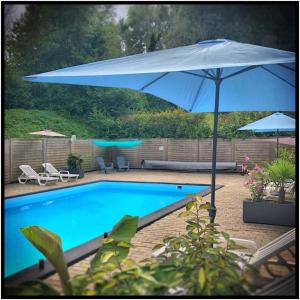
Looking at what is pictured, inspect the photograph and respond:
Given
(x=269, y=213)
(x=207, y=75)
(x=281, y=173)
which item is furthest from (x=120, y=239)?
(x=281, y=173)

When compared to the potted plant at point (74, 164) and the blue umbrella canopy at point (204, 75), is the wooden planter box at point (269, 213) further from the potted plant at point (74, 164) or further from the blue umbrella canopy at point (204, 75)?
the potted plant at point (74, 164)

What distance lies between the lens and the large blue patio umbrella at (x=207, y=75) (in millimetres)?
3172

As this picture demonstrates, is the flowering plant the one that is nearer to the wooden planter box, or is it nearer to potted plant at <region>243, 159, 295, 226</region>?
potted plant at <region>243, 159, 295, 226</region>

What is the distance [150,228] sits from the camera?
5.28 metres

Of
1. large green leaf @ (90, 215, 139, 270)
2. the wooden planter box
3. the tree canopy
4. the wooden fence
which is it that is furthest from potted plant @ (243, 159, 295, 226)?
the tree canopy

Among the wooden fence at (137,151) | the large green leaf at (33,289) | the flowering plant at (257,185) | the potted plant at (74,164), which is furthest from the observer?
the potted plant at (74,164)

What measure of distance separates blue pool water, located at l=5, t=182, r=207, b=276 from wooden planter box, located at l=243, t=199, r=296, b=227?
2.70 meters

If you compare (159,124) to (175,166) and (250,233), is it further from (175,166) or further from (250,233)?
(250,233)

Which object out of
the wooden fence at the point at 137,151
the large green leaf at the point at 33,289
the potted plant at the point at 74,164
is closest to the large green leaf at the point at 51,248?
the large green leaf at the point at 33,289

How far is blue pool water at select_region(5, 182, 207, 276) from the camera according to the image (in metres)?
6.53

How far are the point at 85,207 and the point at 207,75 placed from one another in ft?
17.1

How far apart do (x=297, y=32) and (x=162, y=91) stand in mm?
2987

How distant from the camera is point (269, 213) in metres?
5.54

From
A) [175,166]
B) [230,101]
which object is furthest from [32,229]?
[175,166]
